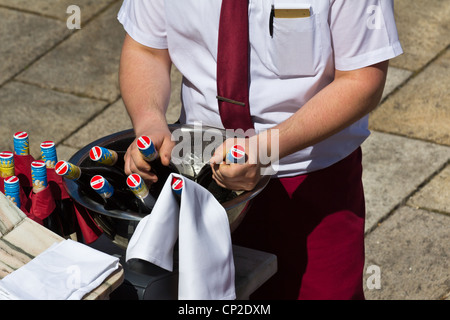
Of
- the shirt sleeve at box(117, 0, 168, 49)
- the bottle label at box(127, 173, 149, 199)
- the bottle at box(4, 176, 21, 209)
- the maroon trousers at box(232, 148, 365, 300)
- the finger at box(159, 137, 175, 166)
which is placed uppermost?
the shirt sleeve at box(117, 0, 168, 49)

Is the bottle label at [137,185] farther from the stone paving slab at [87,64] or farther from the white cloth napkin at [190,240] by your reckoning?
Result: the stone paving slab at [87,64]

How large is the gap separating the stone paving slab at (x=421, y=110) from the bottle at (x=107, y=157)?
287 cm

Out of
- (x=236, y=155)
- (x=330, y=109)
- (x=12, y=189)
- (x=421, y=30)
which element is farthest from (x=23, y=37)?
(x=236, y=155)

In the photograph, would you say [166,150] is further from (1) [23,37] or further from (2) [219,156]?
(1) [23,37]

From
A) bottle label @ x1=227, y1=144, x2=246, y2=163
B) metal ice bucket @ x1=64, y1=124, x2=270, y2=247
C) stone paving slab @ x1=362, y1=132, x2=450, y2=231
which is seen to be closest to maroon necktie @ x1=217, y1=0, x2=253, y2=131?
metal ice bucket @ x1=64, y1=124, x2=270, y2=247

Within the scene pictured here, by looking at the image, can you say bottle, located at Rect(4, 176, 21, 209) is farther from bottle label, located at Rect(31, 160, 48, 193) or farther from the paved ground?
the paved ground

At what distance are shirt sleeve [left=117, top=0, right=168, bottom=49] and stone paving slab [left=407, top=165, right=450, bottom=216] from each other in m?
2.25

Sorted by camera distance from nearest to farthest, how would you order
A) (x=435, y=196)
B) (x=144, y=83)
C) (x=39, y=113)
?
(x=144, y=83) → (x=435, y=196) → (x=39, y=113)

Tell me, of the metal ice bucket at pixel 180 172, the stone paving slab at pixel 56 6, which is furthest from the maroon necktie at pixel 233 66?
the stone paving slab at pixel 56 6

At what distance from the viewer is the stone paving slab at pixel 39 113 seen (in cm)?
496

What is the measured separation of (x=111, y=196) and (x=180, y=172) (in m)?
0.25

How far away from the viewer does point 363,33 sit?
2240mm

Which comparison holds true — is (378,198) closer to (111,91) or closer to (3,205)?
(111,91)

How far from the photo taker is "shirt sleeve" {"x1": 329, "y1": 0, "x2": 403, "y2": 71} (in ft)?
Answer: 7.26
